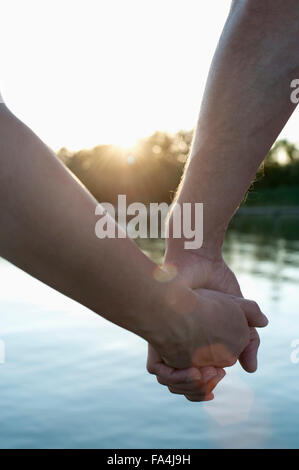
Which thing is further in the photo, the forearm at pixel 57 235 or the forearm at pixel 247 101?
the forearm at pixel 247 101

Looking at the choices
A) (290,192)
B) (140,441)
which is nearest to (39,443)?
(140,441)

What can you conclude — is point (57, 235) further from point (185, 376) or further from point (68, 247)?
point (185, 376)

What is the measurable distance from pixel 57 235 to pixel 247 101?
674 millimetres

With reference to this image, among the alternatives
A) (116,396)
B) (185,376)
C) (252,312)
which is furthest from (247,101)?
(116,396)

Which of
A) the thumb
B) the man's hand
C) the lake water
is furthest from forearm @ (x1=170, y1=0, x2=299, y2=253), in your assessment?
the lake water

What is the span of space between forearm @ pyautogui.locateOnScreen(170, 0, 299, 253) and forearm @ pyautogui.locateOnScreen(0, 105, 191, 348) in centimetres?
44

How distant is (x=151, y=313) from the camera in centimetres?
107

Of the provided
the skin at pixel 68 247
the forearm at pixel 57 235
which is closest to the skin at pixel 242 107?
the skin at pixel 68 247

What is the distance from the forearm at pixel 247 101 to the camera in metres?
1.39

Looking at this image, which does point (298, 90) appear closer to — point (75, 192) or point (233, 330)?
point (233, 330)

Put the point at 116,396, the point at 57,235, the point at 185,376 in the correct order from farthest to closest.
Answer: the point at 116,396 → the point at 185,376 → the point at 57,235

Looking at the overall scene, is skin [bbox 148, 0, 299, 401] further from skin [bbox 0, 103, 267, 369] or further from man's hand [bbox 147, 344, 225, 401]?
skin [bbox 0, 103, 267, 369]

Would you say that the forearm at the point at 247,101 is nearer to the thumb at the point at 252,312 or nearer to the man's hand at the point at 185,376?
the thumb at the point at 252,312

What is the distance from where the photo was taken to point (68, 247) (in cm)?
91
